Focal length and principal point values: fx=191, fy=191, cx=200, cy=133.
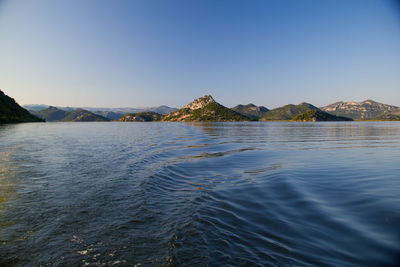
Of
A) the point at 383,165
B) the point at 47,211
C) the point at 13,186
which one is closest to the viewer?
the point at 47,211

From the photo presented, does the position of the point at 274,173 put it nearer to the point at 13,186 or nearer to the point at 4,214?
the point at 4,214

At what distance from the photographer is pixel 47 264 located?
4559mm

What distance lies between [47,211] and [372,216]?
1273 centimetres

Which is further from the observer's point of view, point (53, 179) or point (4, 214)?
point (53, 179)

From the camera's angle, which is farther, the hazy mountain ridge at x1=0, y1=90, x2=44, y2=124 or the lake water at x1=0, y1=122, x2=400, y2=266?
the hazy mountain ridge at x1=0, y1=90, x2=44, y2=124

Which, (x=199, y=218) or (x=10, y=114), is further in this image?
(x=10, y=114)

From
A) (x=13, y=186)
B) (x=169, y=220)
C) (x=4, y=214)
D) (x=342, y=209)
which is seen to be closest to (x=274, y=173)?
(x=342, y=209)

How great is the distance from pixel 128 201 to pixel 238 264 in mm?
5843

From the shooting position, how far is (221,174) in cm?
1412

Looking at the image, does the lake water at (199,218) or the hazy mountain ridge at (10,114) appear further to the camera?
the hazy mountain ridge at (10,114)

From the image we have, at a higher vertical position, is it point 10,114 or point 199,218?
point 10,114

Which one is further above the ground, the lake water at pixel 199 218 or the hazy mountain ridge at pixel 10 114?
the hazy mountain ridge at pixel 10 114

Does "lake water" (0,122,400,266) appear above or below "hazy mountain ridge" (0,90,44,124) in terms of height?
below

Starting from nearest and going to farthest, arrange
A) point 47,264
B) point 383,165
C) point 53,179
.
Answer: point 47,264 < point 53,179 < point 383,165
